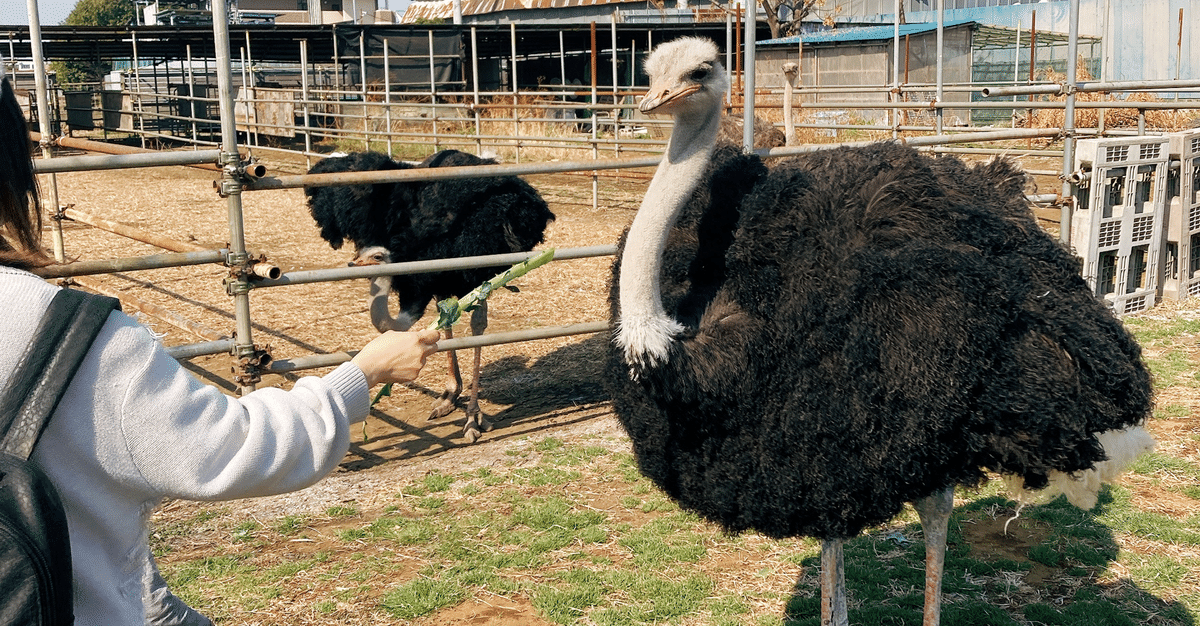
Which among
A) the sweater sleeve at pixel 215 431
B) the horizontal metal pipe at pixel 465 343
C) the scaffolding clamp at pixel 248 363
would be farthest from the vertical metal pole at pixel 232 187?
the sweater sleeve at pixel 215 431

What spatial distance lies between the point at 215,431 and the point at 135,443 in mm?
92

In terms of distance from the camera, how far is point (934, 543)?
10.2 ft

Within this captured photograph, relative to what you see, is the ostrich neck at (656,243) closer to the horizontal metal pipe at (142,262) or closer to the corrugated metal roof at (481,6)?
the horizontal metal pipe at (142,262)

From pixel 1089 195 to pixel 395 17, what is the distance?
39.1 m

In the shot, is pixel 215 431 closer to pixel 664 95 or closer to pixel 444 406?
pixel 664 95

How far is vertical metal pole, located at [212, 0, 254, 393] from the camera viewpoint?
395 cm

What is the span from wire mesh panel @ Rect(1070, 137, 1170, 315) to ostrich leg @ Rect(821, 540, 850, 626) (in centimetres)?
421

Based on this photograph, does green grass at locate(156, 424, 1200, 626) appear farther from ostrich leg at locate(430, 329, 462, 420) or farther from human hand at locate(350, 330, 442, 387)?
human hand at locate(350, 330, 442, 387)

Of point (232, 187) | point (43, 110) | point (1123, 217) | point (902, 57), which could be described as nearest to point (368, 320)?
point (43, 110)

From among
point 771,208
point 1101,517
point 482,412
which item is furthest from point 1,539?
point 482,412

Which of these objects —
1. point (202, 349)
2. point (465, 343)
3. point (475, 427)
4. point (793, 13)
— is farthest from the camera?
point (793, 13)

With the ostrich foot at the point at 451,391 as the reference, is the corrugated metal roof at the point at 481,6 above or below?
above

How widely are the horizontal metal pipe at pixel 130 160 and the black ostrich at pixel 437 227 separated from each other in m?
1.50

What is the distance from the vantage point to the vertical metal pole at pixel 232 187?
3953mm
